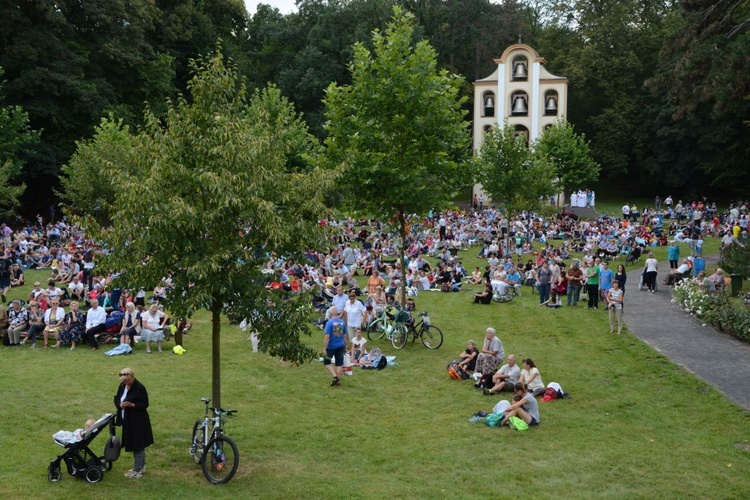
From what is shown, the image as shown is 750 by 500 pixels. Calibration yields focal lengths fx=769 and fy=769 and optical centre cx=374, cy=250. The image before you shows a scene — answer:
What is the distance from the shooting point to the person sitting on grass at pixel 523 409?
13.0m

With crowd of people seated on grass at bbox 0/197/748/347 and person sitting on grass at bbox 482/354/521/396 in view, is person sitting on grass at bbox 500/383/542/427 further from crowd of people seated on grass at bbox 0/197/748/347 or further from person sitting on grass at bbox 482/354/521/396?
crowd of people seated on grass at bbox 0/197/748/347

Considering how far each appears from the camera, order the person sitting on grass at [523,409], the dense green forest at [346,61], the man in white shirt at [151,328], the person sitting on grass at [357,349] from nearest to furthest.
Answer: the person sitting on grass at [523,409], the person sitting on grass at [357,349], the man in white shirt at [151,328], the dense green forest at [346,61]

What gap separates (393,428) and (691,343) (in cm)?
1009

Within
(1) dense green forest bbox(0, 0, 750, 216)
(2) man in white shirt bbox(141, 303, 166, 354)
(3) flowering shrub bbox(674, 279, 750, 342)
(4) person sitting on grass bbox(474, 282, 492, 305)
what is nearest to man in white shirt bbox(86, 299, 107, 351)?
(2) man in white shirt bbox(141, 303, 166, 354)

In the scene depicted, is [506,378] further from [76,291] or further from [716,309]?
[76,291]

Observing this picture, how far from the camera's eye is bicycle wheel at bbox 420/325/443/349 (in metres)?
19.1

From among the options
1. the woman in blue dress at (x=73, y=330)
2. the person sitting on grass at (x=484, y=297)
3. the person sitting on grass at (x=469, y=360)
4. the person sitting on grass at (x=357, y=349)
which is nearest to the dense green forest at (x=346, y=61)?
the person sitting on grass at (x=484, y=297)

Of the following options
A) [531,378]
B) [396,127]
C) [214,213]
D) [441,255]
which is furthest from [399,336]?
[441,255]

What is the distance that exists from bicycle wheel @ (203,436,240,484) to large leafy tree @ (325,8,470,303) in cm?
1025

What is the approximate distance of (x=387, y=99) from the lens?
20156 mm

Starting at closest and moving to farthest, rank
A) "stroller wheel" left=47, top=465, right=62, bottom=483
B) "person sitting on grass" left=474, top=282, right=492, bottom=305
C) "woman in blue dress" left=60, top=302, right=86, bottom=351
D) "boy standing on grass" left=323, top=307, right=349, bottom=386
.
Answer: "stroller wheel" left=47, top=465, right=62, bottom=483, "boy standing on grass" left=323, top=307, right=349, bottom=386, "woman in blue dress" left=60, top=302, right=86, bottom=351, "person sitting on grass" left=474, top=282, right=492, bottom=305

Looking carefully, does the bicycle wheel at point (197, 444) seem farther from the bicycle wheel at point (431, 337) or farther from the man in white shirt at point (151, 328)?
the bicycle wheel at point (431, 337)

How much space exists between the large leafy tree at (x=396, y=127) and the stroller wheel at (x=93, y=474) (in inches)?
428

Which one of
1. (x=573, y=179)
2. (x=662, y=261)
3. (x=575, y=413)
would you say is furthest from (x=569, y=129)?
(x=575, y=413)
